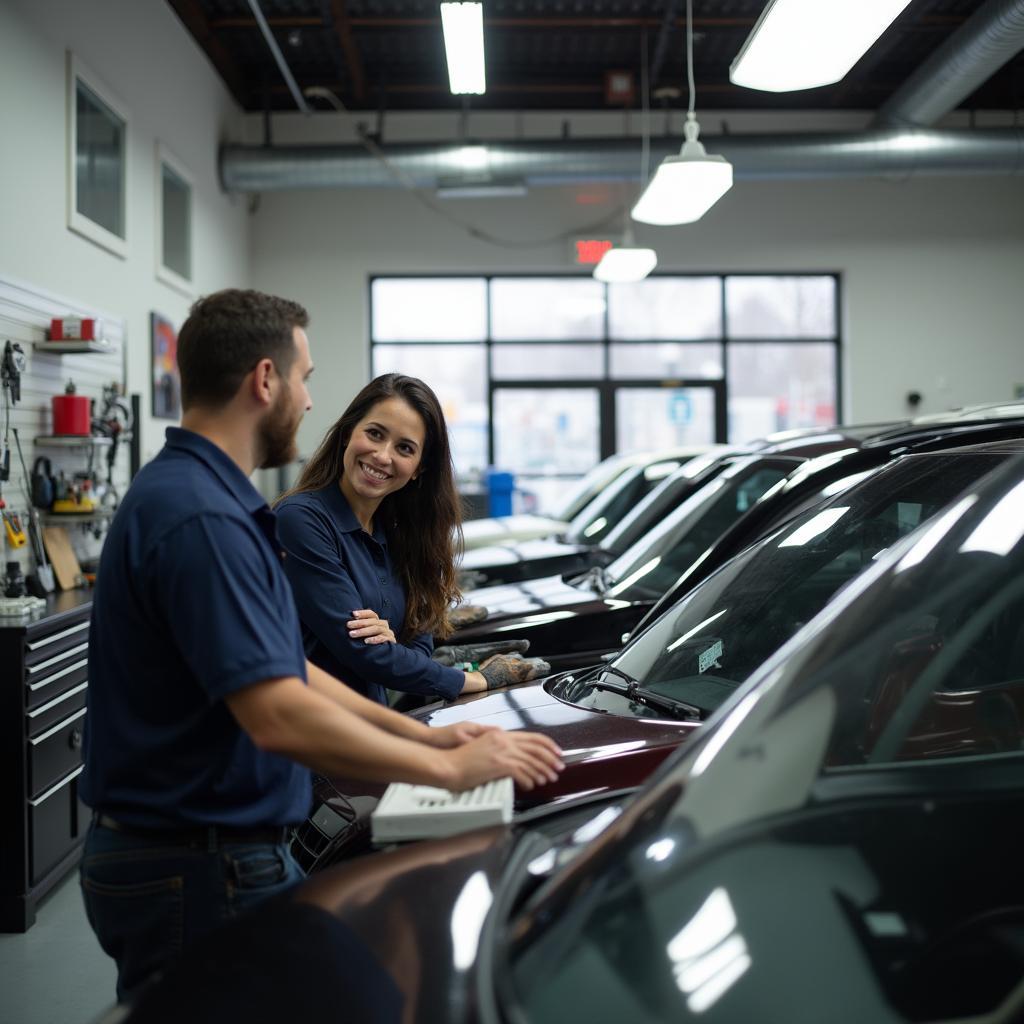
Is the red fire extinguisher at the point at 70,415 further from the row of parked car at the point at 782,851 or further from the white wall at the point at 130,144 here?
the row of parked car at the point at 782,851

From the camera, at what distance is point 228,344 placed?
4.86 feet

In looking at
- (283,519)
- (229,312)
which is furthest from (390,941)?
(283,519)

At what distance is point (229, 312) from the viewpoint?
1.49m

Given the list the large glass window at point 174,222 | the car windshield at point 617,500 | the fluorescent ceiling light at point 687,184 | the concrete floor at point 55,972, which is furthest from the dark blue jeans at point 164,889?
the large glass window at point 174,222

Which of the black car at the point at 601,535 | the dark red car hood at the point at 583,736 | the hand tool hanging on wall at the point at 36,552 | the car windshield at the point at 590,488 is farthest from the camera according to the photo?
the car windshield at the point at 590,488

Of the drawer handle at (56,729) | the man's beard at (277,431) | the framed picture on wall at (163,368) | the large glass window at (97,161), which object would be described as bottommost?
the drawer handle at (56,729)

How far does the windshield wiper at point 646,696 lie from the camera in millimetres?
2049

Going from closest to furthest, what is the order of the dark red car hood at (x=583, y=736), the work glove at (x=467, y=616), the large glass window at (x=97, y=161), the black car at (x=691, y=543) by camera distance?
the dark red car hood at (x=583, y=736) < the black car at (x=691, y=543) < the work glove at (x=467, y=616) < the large glass window at (x=97, y=161)

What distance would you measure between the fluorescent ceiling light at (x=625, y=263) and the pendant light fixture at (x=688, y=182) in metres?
1.97

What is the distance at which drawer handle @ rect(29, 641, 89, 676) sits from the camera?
354cm

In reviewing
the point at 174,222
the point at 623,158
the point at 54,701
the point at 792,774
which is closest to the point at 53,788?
the point at 54,701

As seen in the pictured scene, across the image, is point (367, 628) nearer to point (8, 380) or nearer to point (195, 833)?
point (195, 833)

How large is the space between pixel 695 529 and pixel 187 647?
2.97 metres

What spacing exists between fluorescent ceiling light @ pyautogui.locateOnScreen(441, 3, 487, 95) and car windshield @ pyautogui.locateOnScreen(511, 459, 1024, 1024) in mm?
4677
